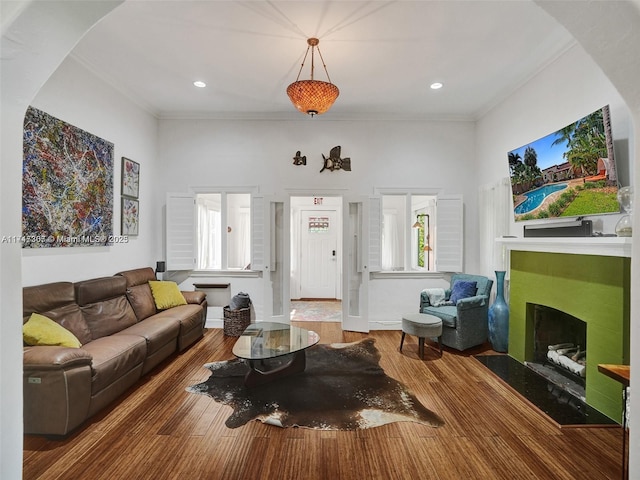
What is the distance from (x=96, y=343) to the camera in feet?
8.76

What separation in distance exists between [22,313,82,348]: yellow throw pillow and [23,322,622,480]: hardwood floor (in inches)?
24.4

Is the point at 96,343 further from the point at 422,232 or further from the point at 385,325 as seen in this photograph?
Result: the point at 422,232

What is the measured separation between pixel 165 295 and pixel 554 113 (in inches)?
195

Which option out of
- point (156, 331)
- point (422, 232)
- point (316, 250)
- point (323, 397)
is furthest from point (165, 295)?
Answer: point (422, 232)

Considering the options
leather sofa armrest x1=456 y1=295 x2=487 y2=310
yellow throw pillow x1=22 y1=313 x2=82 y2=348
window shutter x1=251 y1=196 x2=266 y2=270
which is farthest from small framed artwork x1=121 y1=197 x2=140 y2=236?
leather sofa armrest x1=456 y1=295 x2=487 y2=310

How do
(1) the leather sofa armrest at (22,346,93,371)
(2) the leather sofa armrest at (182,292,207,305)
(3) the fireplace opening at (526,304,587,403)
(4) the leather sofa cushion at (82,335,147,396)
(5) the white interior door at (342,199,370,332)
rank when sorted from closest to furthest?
(1) the leather sofa armrest at (22,346,93,371), (4) the leather sofa cushion at (82,335,147,396), (3) the fireplace opening at (526,304,587,403), (2) the leather sofa armrest at (182,292,207,305), (5) the white interior door at (342,199,370,332)

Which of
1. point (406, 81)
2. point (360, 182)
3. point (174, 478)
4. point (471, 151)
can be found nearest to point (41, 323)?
point (174, 478)

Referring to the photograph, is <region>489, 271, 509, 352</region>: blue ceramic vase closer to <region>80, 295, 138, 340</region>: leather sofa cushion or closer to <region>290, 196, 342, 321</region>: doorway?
<region>290, 196, 342, 321</region>: doorway

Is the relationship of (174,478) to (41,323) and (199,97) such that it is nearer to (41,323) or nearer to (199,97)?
(41,323)

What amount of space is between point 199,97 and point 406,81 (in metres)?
2.73

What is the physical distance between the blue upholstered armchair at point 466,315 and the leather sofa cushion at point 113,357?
3325mm

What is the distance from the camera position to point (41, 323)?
232cm

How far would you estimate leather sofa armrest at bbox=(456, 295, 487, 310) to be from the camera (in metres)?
3.59

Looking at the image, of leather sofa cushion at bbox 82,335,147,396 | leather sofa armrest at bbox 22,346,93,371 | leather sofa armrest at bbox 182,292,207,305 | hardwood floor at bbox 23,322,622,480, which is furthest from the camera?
leather sofa armrest at bbox 182,292,207,305
